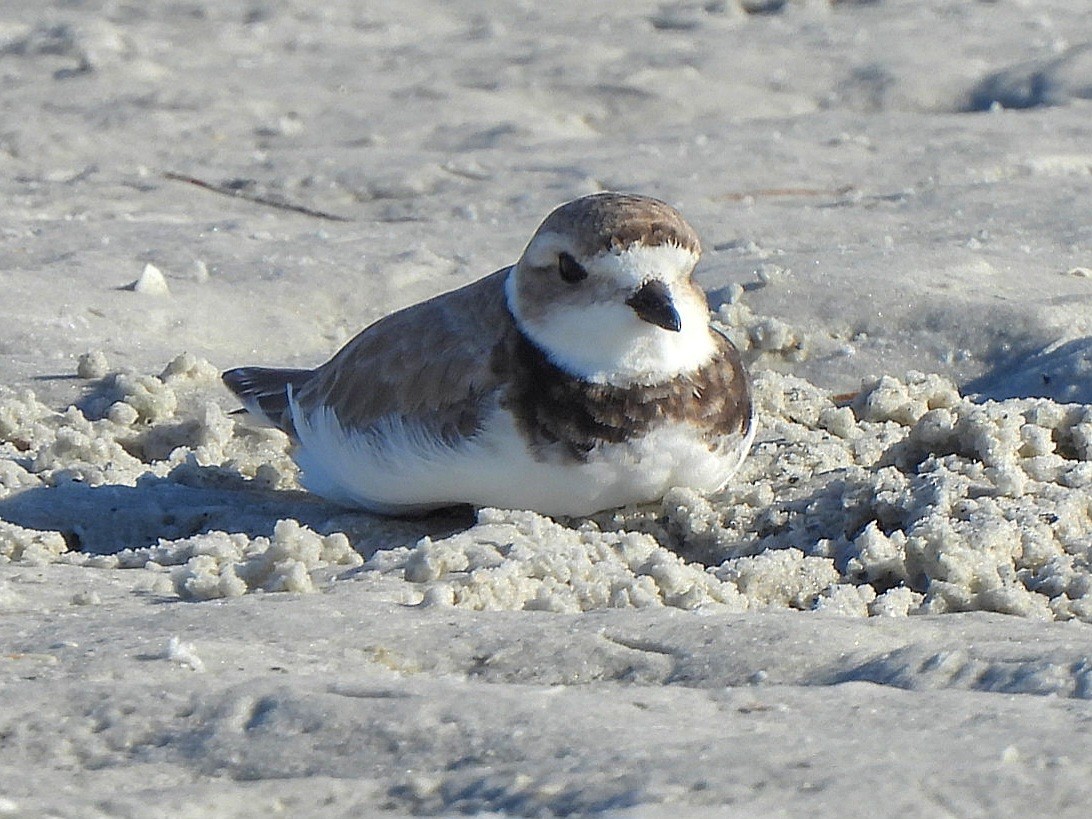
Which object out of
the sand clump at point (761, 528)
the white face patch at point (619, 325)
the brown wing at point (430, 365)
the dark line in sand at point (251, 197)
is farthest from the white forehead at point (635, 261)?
the dark line in sand at point (251, 197)

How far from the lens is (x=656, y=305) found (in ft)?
12.1

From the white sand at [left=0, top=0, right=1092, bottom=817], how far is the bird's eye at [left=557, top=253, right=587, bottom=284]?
0.54 m

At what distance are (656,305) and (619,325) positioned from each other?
0.12 meters

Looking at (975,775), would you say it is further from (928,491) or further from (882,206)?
(882,206)

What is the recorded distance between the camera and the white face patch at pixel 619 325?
376 cm

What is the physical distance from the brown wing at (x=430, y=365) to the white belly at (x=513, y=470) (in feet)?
0.17

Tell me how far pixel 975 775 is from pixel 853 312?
140 inches

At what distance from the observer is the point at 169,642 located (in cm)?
284

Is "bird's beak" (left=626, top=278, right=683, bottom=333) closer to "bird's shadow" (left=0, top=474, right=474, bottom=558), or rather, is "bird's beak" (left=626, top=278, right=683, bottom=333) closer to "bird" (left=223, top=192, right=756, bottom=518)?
"bird" (left=223, top=192, right=756, bottom=518)

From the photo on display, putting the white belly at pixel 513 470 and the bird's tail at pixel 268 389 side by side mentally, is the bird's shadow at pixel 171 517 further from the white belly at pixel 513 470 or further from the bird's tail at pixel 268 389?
the bird's tail at pixel 268 389

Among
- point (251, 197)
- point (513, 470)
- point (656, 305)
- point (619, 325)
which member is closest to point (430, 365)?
point (513, 470)

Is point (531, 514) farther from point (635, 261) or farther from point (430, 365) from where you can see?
point (635, 261)

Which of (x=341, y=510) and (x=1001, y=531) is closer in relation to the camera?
(x=1001, y=531)

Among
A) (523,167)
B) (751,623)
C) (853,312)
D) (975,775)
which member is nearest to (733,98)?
(523,167)
